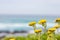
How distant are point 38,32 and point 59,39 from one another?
3.00 feet

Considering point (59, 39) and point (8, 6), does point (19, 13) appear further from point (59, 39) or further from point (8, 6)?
point (59, 39)

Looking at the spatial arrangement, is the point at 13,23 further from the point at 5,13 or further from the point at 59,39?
the point at 59,39

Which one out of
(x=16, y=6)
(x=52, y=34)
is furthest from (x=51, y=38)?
(x=16, y=6)

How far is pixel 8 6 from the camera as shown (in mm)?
29469

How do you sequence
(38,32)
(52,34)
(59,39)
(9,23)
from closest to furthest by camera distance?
(52,34)
(38,32)
(59,39)
(9,23)

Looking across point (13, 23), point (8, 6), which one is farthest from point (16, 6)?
point (13, 23)

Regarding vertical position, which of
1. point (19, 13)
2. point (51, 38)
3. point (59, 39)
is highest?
point (51, 38)

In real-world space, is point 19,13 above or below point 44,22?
below

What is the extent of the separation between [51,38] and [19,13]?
29218 mm

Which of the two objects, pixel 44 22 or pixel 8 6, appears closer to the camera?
pixel 44 22

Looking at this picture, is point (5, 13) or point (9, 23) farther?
point (5, 13)

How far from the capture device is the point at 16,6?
2869 centimetres

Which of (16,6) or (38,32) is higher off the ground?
(38,32)

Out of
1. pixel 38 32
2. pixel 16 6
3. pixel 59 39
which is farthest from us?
pixel 16 6
